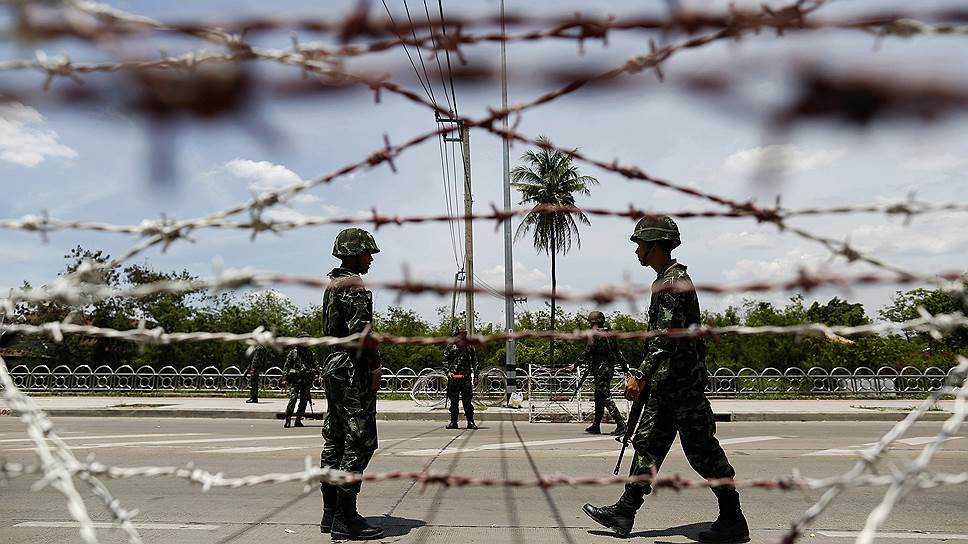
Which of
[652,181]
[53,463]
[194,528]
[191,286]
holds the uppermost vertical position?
[652,181]

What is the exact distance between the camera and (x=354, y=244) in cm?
457

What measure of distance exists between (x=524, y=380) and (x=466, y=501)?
14402mm

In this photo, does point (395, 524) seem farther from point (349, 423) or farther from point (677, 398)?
point (677, 398)

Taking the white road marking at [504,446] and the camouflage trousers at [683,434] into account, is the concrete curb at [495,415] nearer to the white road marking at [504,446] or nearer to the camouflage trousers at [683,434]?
the white road marking at [504,446]

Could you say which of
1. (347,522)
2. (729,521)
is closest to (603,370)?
(729,521)

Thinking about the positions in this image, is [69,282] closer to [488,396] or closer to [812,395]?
[488,396]

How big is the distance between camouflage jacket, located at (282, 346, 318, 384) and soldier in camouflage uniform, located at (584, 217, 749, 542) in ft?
23.9

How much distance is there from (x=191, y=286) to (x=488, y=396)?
1684 cm

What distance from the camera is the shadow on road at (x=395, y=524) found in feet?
15.7

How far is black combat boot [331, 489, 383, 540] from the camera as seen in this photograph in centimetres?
448

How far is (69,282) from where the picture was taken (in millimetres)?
1757

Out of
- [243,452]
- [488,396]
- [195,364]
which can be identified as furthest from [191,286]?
[195,364]

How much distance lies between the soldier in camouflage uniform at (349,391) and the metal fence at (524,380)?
1385 centimetres

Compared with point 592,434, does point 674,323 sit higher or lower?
higher
